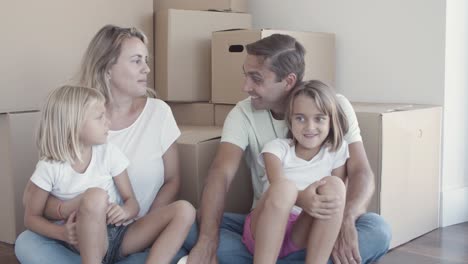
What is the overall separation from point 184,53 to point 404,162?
0.83 m

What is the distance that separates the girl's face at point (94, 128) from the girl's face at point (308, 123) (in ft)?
1.46

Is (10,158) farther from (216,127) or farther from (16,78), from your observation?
(216,127)

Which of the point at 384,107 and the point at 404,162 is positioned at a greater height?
the point at 384,107

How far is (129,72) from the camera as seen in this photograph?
5.34ft

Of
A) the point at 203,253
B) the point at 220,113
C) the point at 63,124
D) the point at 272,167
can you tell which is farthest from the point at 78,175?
the point at 220,113

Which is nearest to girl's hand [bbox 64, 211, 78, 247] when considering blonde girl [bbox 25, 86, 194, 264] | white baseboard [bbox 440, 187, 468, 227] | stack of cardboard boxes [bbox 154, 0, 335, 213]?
blonde girl [bbox 25, 86, 194, 264]

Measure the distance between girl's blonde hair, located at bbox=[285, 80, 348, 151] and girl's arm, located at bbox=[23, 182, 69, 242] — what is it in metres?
0.59

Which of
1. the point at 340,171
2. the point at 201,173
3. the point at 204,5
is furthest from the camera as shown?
the point at 204,5

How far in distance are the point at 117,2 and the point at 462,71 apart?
3.82 ft

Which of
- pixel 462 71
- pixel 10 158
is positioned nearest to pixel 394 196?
pixel 462 71

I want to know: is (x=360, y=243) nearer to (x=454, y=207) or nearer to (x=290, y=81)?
(x=290, y=81)

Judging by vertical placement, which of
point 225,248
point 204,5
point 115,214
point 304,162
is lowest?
point 225,248

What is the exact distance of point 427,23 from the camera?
2100 millimetres

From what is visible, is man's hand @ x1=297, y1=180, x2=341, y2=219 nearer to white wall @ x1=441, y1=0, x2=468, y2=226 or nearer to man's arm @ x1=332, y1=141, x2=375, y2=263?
man's arm @ x1=332, y1=141, x2=375, y2=263
